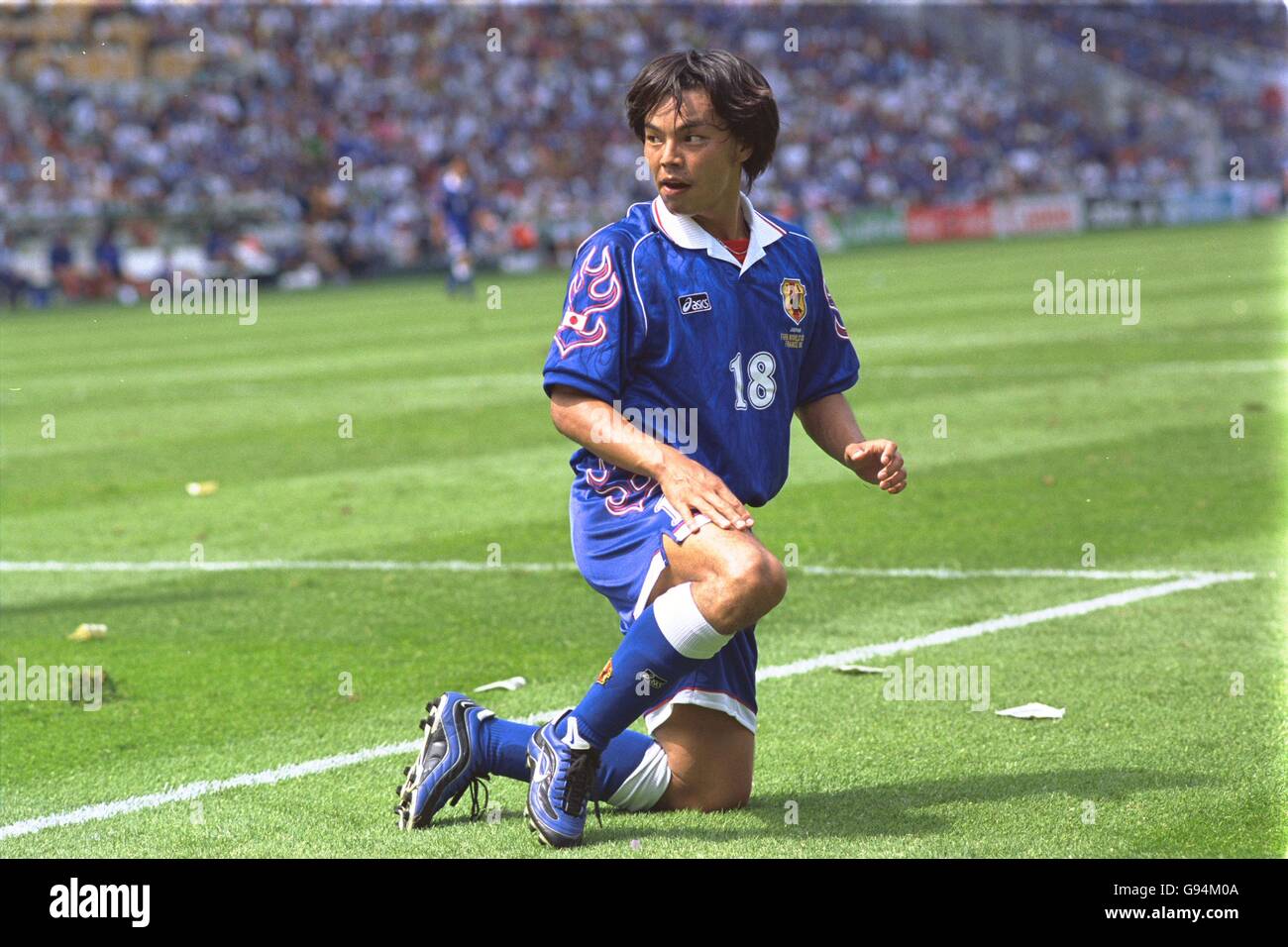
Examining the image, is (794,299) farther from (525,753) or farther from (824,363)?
(525,753)

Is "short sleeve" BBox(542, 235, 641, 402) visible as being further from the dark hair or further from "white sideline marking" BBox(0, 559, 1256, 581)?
"white sideline marking" BBox(0, 559, 1256, 581)

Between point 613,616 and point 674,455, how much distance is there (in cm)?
313

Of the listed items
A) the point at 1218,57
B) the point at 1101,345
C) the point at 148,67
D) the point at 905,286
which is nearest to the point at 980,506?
the point at 1101,345

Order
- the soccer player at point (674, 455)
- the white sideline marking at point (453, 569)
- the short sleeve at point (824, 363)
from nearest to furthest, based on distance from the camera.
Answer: the soccer player at point (674, 455) → the short sleeve at point (824, 363) → the white sideline marking at point (453, 569)

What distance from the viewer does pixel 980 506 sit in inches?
376

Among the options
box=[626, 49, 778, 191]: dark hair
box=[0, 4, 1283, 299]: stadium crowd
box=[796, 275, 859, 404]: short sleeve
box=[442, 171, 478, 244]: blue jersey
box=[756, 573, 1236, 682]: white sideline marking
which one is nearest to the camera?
box=[626, 49, 778, 191]: dark hair

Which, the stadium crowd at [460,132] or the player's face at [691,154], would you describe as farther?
the stadium crowd at [460,132]

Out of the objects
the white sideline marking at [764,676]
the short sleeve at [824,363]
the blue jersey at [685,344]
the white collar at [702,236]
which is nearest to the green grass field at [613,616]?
the white sideline marking at [764,676]

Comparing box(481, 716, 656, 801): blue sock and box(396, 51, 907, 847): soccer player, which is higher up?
box(396, 51, 907, 847): soccer player

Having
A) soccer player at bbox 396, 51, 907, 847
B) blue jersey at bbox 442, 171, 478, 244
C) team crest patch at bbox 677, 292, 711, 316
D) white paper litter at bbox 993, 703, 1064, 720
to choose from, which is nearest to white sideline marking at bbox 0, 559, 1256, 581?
white paper litter at bbox 993, 703, 1064, 720

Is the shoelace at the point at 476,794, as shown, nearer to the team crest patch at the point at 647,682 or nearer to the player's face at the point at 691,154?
the team crest patch at the point at 647,682

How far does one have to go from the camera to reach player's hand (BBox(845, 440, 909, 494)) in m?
4.52

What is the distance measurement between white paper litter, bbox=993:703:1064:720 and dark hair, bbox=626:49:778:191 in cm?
213

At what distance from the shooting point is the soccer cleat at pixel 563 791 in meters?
4.34
